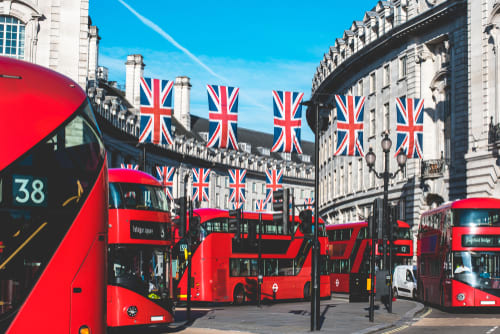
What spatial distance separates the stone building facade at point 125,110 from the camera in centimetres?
4762

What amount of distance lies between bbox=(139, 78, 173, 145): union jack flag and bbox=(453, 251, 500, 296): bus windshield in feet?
39.5

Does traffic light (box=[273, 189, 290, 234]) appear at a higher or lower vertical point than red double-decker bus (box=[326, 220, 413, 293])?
higher

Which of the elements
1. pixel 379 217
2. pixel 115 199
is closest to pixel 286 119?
pixel 379 217

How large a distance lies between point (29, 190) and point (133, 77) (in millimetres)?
92715

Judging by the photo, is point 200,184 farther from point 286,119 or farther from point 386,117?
point 286,119

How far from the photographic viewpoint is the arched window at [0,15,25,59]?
1858 inches

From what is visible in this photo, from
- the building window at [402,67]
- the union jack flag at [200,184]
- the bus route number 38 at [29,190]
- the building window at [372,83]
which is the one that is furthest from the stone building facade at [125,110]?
the bus route number 38 at [29,190]

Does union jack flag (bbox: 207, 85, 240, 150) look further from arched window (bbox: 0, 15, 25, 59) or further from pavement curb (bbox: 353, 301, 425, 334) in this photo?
arched window (bbox: 0, 15, 25, 59)

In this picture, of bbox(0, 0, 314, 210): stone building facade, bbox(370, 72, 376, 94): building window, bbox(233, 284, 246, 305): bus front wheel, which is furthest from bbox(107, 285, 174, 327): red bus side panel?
bbox(370, 72, 376, 94): building window

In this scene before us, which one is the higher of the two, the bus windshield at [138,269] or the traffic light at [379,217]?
the traffic light at [379,217]

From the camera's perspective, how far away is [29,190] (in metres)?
9.68

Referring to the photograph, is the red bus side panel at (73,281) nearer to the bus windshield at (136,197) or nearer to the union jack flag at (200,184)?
the bus windshield at (136,197)

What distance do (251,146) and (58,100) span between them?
13645cm

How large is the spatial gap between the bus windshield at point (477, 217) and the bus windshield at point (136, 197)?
42.5 ft
